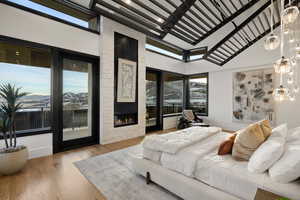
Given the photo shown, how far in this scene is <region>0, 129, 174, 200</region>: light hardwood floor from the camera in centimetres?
188

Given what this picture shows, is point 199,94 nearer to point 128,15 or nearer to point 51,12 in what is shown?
point 128,15

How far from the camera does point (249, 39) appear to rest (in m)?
4.80

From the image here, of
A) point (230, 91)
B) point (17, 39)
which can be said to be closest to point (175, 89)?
point (230, 91)

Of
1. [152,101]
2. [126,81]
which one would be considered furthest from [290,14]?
[152,101]

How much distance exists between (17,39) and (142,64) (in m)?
3.07

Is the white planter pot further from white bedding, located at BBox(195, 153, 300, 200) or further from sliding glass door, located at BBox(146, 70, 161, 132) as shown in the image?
sliding glass door, located at BBox(146, 70, 161, 132)

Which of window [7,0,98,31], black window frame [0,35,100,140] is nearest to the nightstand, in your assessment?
black window frame [0,35,100,140]

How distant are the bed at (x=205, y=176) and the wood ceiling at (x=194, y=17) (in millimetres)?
2592

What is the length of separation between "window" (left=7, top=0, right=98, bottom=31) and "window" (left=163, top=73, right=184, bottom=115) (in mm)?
3217

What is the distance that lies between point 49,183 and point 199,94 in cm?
586

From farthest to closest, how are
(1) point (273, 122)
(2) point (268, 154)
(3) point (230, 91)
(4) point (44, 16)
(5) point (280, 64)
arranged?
(3) point (230, 91)
(1) point (273, 122)
(4) point (44, 16)
(2) point (268, 154)
(5) point (280, 64)

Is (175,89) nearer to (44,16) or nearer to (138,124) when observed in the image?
(138,124)

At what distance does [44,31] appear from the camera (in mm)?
3109

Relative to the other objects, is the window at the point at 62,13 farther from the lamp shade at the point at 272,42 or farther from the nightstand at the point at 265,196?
the nightstand at the point at 265,196
